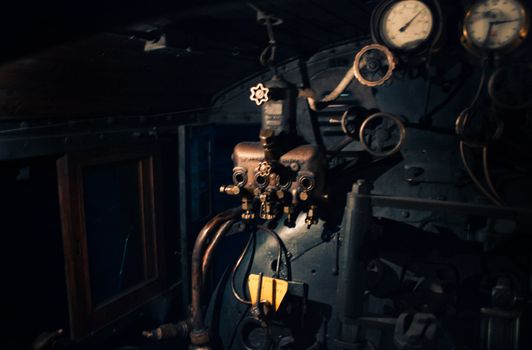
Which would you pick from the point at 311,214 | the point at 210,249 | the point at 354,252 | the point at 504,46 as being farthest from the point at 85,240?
the point at 504,46

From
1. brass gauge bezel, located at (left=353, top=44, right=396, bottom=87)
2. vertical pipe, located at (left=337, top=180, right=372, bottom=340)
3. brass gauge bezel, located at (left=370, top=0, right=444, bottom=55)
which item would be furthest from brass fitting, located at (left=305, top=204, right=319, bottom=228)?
brass gauge bezel, located at (left=370, top=0, right=444, bottom=55)

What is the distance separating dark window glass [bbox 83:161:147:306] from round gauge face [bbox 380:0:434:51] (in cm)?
248

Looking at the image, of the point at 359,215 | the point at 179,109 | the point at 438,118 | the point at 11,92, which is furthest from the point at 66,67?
the point at 438,118

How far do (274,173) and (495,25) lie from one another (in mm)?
1820

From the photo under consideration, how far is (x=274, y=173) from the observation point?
325cm

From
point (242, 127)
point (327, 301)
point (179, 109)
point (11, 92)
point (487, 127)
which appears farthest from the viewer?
point (242, 127)

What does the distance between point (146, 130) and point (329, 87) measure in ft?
5.72

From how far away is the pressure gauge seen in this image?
8.27ft

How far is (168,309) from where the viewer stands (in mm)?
4234

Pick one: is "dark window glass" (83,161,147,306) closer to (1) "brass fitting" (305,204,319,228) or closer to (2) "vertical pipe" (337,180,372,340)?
(1) "brass fitting" (305,204,319,228)

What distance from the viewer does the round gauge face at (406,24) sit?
271cm

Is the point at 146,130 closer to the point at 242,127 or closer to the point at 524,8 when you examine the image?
the point at 242,127

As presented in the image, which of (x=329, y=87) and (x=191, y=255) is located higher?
(x=329, y=87)

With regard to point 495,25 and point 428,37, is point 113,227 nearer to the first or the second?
point 428,37
